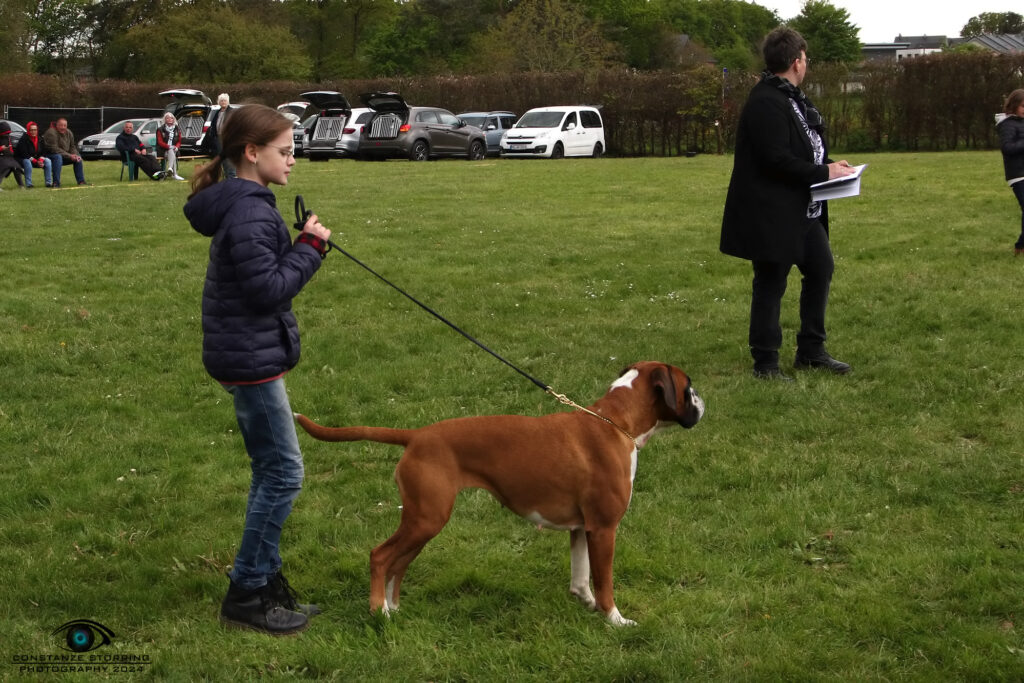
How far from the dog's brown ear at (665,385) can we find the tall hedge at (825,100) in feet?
95.8

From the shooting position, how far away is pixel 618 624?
13.5 ft

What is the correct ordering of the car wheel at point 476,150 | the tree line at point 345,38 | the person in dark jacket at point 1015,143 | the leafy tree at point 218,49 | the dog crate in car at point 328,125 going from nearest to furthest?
1. the person in dark jacket at point 1015,143
2. the dog crate in car at point 328,125
3. the car wheel at point 476,150
4. the tree line at point 345,38
5. the leafy tree at point 218,49

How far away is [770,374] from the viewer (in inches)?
296

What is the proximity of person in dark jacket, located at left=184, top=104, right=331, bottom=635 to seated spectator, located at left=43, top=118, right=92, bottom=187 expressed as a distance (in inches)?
844

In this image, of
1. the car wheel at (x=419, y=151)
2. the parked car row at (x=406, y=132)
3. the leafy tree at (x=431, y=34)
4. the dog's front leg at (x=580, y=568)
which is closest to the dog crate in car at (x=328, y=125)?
the parked car row at (x=406, y=132)

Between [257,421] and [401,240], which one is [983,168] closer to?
[401,240]

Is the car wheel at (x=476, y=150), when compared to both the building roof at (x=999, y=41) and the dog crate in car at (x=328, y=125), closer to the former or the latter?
the dog crate in car at (x=328, y=125)

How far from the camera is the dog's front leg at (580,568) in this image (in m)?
4.27

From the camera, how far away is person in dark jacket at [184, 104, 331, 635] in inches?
147

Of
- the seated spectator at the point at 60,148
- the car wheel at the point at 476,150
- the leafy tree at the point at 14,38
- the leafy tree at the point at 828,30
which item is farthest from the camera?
the leafy tree at the point at 828,30

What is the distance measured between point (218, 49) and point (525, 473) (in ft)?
201

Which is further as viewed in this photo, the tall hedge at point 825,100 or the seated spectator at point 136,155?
the tall hedge at point 825,100

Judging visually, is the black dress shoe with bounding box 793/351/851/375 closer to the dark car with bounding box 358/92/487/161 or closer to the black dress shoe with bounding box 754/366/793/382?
the black dress shoe with bounding box 754/366/793/382

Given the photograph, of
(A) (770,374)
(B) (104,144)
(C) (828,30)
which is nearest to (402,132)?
(B) (104,144)
